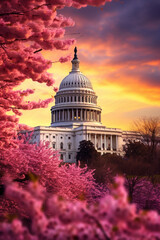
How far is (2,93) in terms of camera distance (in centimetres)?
1224

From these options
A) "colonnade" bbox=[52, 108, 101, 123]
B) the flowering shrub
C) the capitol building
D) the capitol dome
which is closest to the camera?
the flowering shrub

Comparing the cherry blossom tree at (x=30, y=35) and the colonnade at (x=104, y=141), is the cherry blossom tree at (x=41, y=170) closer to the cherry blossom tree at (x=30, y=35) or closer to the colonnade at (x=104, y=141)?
the cherry blossom tree at (x=30, y=35)

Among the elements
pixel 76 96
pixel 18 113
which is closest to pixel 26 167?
pixel 18 113

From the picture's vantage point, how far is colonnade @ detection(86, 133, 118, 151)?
127 m

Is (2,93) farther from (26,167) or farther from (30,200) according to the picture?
(30,200)

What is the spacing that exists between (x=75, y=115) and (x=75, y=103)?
183 inches

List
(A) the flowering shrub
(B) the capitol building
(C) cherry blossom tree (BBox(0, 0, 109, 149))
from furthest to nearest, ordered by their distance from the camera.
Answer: (B) the capitol building → (C) cherry blossom tree (BBox(0, 0, 109, 149)) → (A) the flowering shrub

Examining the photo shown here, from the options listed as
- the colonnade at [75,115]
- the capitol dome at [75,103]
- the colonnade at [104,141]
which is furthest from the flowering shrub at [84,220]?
the colonnade at [75,115]

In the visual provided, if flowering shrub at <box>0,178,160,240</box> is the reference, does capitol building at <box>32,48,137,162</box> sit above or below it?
above

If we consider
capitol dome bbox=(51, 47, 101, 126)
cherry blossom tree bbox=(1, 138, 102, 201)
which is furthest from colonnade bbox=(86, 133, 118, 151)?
cherry blossom tree bbox=(1, 138, 102, 201)

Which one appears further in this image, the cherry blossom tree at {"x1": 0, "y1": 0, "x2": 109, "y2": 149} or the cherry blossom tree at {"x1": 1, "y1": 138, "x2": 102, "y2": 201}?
the cherry blossom tree at {"x1": 1, "y1": 138, "x2": 102, "y2": 201}

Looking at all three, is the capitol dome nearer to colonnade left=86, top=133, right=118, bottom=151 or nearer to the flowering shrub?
colonnade left=86, top=133, right=118, bottom=151

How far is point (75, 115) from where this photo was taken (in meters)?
142

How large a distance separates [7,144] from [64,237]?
32.9 feet
